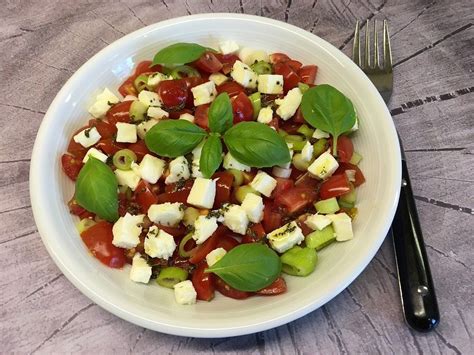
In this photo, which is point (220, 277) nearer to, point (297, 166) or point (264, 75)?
point (297, 166)

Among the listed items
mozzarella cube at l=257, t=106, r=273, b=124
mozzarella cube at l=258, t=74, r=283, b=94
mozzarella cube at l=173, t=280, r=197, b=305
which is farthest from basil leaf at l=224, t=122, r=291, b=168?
mozzarella cube at l=173, t=280, r=197, b=305

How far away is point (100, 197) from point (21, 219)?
0.40m

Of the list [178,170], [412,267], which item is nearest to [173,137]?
[178,170]

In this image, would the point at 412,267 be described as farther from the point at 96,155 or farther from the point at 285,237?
the point at 96,155

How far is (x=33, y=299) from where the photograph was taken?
1518 millimetres

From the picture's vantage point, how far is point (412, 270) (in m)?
1.39

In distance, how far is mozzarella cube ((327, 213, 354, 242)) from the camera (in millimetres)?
1378

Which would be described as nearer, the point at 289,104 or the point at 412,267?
the point at 412,267

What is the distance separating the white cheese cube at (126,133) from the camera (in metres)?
1.53

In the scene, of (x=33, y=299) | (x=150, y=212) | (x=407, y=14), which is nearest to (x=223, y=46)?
(x=150, y=212)

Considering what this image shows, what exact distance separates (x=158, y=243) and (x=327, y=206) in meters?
0.42

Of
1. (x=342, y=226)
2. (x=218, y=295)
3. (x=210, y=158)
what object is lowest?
(x=218, y=295)

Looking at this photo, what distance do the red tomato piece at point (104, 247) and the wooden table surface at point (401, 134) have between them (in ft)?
0.51

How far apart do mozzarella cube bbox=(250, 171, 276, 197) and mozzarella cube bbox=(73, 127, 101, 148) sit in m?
0.46
